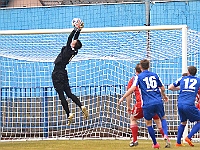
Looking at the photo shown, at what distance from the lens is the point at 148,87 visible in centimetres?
1500

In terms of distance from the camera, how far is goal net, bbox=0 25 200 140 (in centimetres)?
1964

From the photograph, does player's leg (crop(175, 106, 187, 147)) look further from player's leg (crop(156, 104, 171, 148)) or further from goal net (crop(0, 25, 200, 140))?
goal net (crop(0, 25, 200, 140))

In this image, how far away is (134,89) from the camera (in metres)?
15.0

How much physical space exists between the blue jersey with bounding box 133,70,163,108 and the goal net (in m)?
3.90

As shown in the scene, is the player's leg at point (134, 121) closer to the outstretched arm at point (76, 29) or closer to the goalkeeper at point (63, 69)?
the goalkeeper at point (63, 69)

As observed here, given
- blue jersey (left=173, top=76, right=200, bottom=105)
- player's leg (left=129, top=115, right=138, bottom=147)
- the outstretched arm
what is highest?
the outstretched arm

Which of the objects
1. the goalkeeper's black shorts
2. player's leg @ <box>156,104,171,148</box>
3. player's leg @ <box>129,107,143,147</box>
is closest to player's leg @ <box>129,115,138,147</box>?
player's leg @ <box>129,107,143,147</box>

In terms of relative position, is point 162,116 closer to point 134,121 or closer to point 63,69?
point 134,121

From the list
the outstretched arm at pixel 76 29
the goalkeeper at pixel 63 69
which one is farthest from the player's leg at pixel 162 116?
the outstretched arm at pixel 76 29

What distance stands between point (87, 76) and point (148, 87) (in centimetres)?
749

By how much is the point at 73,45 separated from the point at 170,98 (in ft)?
17.7

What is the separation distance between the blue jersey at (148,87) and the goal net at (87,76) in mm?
3898

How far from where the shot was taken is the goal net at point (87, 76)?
19.6 metres

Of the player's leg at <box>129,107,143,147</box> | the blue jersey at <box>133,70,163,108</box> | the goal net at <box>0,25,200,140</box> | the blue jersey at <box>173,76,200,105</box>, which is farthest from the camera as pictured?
the goal net at <box>0,25,200,140</box>
